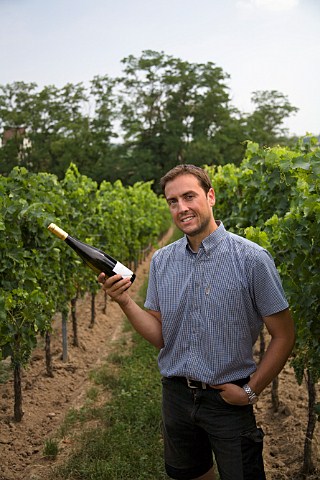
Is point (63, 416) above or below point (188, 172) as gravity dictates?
below

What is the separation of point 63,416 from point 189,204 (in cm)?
413

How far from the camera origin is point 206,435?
2.86 meters

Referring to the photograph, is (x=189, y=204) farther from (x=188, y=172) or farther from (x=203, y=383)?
(x=203, y=383)

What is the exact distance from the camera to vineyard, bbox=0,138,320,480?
3646 millimetres

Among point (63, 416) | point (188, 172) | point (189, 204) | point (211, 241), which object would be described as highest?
point (188, 172)

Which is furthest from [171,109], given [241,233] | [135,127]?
[241,233]

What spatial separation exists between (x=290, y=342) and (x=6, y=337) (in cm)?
317

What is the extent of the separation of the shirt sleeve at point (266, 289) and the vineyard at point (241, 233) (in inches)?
29.0

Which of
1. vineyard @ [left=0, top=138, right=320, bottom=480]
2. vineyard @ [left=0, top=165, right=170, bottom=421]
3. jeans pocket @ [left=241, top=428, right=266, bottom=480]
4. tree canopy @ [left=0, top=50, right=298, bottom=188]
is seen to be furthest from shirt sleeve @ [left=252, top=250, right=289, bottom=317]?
tree canopy @ [left=0, top=50, right=298, bottom=188]

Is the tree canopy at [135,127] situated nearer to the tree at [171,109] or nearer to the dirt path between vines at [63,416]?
the tree at [171,109]

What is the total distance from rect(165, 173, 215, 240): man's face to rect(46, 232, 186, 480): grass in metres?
2.56

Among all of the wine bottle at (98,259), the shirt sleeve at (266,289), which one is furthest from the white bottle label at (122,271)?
the shirt sleeve at (266,289)

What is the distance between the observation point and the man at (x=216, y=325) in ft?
8.35

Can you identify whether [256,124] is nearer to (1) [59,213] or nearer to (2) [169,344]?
(1) [59,213]
